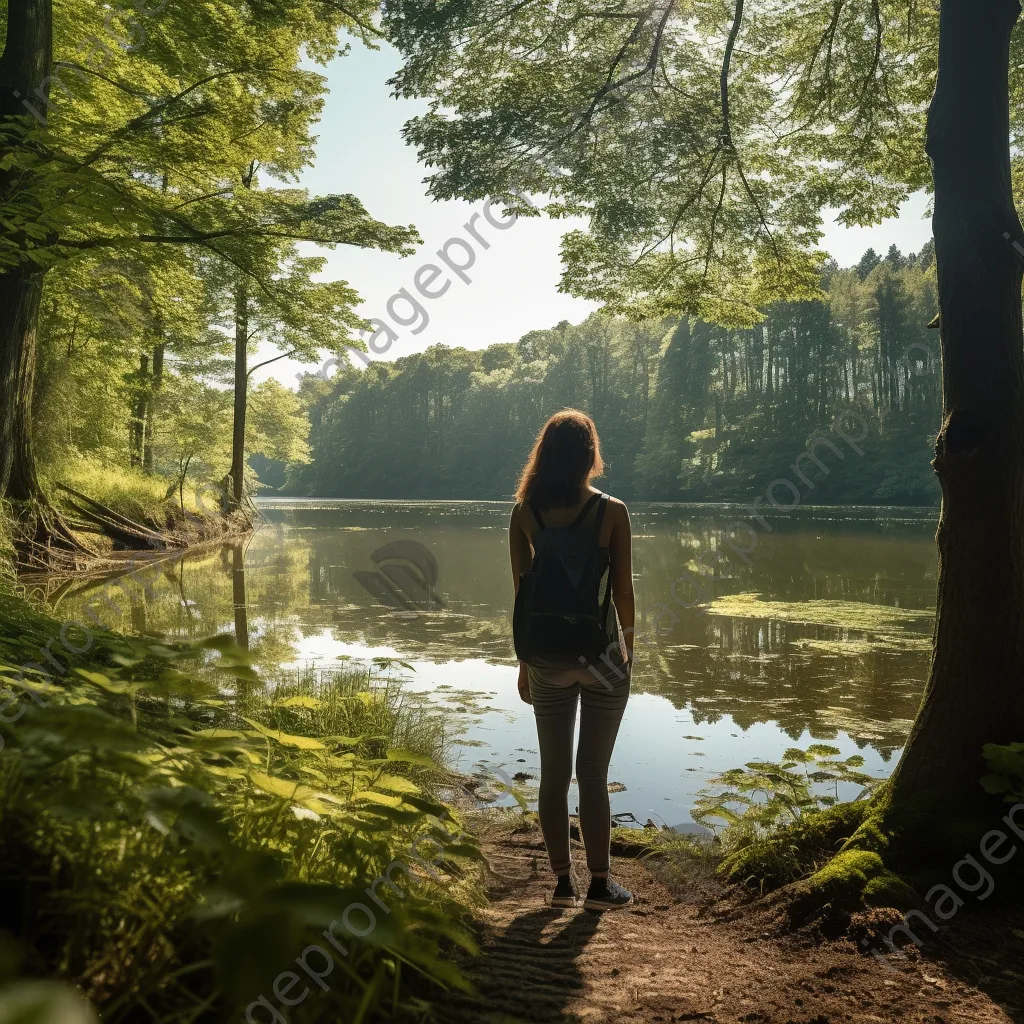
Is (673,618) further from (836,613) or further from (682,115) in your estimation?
(682,115)

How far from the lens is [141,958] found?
133 centimetres

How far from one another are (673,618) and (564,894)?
7820 millimetres

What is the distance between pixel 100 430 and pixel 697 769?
17964mm

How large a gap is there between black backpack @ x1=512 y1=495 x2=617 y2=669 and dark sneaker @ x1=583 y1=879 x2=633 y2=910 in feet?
2.88

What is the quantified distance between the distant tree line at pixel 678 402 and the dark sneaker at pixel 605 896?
33582 millimetres

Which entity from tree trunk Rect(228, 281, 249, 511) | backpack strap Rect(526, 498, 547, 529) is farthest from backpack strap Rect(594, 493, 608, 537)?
tree trunk Rect(228, 281, 249, 511)

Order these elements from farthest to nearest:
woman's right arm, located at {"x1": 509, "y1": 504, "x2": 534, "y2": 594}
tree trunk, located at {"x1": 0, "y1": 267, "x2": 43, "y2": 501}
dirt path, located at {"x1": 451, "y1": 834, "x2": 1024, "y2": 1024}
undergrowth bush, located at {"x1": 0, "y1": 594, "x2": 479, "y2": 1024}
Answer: tree trunk, located at {"x1": 0, "y1": 267, "x2": 43, "y2": 501} → woman's right arm, located at {"x1": 509, "y1": 504, "x2": 534, "y2": 594} → dirt path, located at {"x1": 451, "y1": 834, "x2": 1024, "y2": 1024} → undergrowth bush, located at {"x1": 0, "y1": 594, "x2": 479, "y2": 1024}

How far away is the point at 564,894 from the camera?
3033 mm

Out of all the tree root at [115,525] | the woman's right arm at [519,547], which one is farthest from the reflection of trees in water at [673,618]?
the woman's right arm at [519,547]

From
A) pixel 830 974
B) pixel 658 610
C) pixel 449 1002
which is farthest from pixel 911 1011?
pixel 658 610

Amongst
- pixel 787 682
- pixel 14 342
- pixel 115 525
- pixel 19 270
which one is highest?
pixel 19 270

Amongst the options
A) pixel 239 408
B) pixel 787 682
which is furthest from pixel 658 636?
pixel 239 408

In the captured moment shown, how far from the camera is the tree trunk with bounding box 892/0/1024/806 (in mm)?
3049

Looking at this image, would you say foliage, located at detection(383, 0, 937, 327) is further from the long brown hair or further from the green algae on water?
the green algae on water
